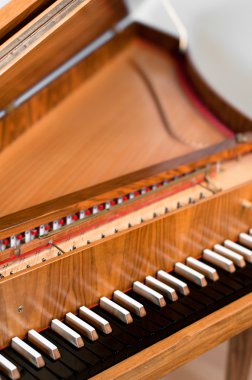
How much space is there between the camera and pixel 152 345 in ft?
5.49

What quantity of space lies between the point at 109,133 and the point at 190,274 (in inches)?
26.5

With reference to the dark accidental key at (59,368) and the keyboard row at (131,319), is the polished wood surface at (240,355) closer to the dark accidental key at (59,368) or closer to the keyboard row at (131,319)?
the keyboard row at (131,319)

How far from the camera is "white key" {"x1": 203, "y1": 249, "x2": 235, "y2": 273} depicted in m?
1.99

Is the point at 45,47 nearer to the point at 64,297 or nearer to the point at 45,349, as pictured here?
the point at 64,297

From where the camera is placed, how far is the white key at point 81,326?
1.66m

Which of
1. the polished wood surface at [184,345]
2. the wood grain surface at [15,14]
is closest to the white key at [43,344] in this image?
the polished wood surface at [184,345]

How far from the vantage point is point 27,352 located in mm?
1573

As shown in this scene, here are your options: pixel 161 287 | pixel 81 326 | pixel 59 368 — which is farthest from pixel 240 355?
pixel 59 368

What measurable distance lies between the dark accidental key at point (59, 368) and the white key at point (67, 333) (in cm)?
6

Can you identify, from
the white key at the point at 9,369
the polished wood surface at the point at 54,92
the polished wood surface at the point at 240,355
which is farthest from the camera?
the polished wood surface at the point at 240,355

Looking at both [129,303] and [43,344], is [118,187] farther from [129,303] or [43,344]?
Answer: [43,344]

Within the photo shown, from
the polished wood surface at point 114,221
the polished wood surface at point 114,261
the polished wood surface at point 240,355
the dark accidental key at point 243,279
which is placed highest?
the polished wood surface at point 114,221

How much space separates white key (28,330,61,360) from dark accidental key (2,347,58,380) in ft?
0.14

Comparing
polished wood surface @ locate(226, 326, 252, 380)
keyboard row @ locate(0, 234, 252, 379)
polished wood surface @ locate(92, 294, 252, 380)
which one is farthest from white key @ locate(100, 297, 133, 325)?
polished wood surface @ locate(226, 326, 252, 380)
